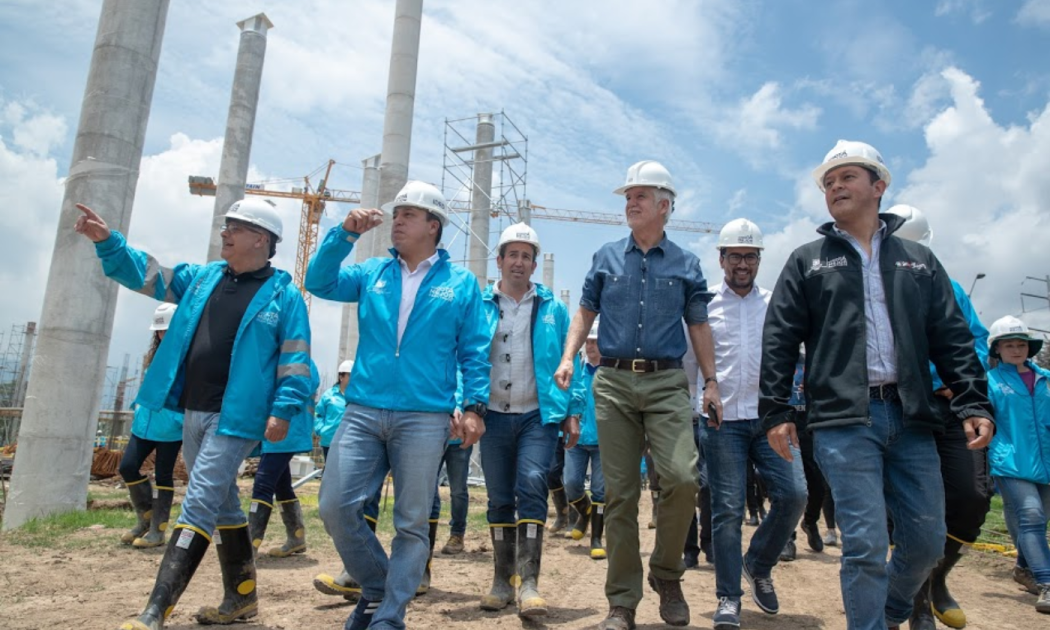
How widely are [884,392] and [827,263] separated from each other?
→ 2.13ft

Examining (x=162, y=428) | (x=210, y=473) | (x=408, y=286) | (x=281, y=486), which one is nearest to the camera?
(x=210, y=473)

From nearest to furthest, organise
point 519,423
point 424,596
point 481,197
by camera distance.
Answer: point 519,423
point 424,596
point 481,197

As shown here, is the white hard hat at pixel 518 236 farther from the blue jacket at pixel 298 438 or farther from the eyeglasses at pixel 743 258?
the blue jacket at pixel 298 438

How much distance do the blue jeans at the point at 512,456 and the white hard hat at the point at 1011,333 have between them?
13.1 ft

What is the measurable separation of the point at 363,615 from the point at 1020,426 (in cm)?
545

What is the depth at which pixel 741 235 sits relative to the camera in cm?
538

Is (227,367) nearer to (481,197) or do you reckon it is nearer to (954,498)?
(954,498)

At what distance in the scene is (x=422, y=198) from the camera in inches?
168

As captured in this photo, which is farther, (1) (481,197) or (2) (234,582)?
(1) (481,197)

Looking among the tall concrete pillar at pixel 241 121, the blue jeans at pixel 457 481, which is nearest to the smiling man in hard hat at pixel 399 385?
the blue jeans at pixel 457 481

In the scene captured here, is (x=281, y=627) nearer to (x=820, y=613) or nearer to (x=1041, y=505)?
(x=820, y=613)

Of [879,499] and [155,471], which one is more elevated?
[879,499]

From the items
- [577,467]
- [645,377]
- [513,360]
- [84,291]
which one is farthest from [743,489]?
[84,291]

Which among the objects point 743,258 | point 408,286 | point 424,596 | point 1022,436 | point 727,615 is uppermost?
point 743,258
